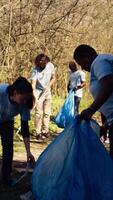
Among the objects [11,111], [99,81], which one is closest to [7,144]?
[11,111]

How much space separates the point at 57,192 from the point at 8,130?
1338 millimetres

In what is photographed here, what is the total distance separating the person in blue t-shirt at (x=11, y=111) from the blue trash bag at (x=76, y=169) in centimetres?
62

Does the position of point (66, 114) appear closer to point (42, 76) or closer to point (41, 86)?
point (41, 86)

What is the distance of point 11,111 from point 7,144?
446mm

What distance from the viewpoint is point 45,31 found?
1346cm

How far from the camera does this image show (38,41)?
42.7ft

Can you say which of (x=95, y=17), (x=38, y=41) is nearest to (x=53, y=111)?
(x=38, y=41)

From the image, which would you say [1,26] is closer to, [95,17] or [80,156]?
[95,17]

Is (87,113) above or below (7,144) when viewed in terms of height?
above

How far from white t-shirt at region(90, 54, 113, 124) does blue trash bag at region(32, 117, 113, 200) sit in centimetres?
23

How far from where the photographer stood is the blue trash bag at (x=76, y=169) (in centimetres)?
466

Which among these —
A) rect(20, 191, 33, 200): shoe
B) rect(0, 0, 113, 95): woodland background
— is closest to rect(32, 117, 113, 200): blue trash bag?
rect(20, 191, 33, 200): shoe

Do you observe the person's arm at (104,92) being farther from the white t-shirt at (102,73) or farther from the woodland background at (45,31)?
the woodland background at (45,31)

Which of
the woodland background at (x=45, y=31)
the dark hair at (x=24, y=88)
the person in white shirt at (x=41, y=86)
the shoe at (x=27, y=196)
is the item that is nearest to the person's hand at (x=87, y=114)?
the dark hair at (x=24, y=88)
